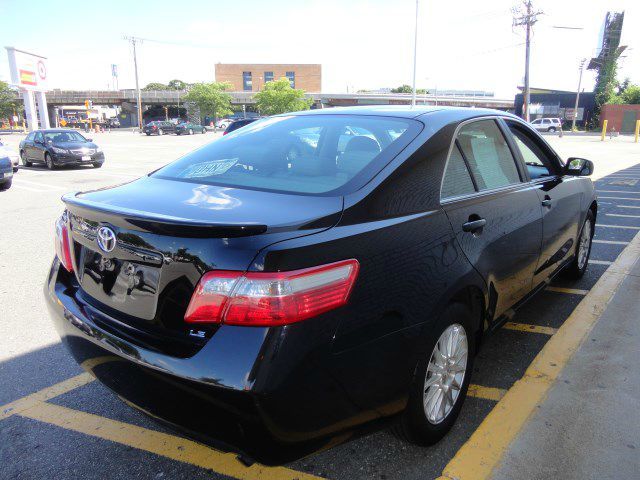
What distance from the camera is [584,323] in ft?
12.8

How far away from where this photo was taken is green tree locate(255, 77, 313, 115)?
221ft

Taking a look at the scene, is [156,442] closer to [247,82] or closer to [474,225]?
[474,225]

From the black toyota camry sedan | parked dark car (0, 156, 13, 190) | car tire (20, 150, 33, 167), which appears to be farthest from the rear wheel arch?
car tire (20, 150, 33, 167)

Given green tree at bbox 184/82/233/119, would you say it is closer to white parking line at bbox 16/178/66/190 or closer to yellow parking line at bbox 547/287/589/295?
white parking line at bbox 16/178/66/190

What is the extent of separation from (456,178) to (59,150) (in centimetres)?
1723

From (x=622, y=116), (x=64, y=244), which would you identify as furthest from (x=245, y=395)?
(x=622, y=116)

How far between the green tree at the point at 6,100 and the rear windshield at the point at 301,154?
77.0 metres

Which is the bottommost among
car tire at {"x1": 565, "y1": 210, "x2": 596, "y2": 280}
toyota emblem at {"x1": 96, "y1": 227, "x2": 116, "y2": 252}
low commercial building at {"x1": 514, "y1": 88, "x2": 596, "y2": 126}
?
car tire at {"x1": 565, "y1": 210, "x2": 596, "y2": 280}

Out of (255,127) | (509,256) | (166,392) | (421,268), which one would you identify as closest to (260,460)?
(166,392)

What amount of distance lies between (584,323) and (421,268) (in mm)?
2514

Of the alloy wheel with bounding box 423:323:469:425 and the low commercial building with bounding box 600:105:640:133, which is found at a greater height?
the low commercial building with bounding box 600:105:640:133

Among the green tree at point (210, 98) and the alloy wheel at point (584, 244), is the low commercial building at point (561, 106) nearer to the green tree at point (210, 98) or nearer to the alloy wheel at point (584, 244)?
the green tree at point (210, 98)

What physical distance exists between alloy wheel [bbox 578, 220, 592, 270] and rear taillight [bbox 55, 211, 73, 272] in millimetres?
4227

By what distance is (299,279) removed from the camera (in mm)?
1679
